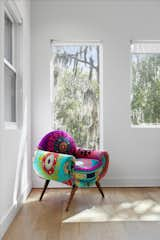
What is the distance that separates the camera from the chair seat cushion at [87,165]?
10.9ft

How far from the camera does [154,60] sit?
455cm

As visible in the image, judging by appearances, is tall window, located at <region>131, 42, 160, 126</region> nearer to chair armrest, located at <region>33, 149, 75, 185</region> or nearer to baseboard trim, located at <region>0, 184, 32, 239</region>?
chair armrest, located at <region>33, 149, 75, 185</region>

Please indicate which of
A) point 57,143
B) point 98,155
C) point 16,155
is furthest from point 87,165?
point 16,155

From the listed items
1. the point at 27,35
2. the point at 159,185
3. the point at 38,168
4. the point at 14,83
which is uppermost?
the point at 27,35

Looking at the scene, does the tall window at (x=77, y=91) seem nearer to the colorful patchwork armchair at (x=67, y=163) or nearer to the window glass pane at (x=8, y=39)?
the colorful patchwork armchair at (x=67, y=163)

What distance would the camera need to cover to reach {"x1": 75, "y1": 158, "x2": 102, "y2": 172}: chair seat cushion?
333 cm

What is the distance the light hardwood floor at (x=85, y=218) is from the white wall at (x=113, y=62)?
1.45 ft

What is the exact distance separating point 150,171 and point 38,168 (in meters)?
1.73

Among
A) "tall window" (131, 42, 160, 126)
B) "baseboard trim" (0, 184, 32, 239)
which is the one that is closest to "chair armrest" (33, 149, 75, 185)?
"baseboard trim" (0, 184, 32, 239)

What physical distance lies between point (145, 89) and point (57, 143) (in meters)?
A: 1.61

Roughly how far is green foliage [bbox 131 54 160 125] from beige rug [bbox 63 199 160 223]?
1436 millimetres

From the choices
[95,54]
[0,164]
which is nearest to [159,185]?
[95,54]

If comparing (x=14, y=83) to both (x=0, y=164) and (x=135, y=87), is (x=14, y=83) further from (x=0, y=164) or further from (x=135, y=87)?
(x=135, y=87)

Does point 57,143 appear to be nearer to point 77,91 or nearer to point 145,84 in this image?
point 77,91
